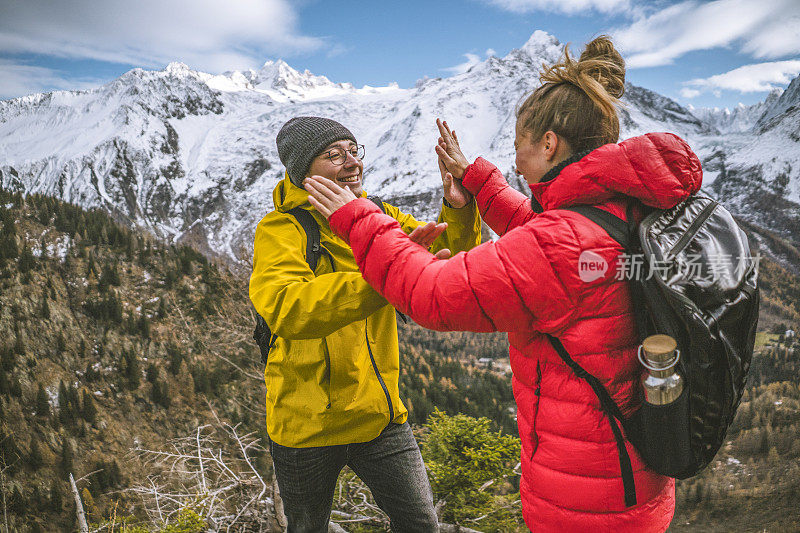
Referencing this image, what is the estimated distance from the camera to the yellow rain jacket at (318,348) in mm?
1420

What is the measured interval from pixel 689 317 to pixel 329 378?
119 cm

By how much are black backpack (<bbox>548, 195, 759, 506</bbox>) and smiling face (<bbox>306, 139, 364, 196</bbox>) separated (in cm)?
108

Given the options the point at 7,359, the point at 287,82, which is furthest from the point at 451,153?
the point at 287,82

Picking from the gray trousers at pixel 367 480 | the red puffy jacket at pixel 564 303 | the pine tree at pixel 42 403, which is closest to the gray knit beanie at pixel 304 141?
the red puffy jacket at pixel 564 303

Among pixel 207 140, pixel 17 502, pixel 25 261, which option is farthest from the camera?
pixel 207 140

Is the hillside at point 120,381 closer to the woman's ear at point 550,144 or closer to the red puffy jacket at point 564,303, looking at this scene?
the red puffy jacket at point 564,303

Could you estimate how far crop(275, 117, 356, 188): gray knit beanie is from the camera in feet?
6.06

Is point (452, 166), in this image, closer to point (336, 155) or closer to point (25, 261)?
point (336, 155)

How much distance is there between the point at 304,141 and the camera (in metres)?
1.87

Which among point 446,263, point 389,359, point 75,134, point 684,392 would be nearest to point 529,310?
point 446,263

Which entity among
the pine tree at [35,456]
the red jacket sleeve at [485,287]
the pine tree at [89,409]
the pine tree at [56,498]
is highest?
the red jacket sleeve at [485,287]

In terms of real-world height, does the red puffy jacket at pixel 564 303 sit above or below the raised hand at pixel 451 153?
below

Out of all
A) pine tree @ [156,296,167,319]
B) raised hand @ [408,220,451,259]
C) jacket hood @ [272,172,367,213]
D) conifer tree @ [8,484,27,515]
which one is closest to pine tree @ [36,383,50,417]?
conifer tree @ [8,484,27,515]

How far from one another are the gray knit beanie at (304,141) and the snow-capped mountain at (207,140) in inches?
4075
